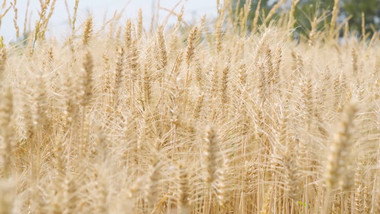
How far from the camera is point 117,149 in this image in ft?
4.38

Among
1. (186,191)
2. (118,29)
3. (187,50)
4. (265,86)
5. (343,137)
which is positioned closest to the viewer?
(343,137)

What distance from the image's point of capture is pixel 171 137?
158 cm

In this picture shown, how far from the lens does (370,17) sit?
57.3ft

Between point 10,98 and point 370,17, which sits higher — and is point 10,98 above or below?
below

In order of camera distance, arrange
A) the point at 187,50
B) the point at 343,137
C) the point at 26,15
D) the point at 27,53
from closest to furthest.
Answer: the point at 343,137 < the point at 187,50 < the point at 27,53 < the point at 26,15

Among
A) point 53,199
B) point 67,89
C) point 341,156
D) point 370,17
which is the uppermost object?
point 370,17

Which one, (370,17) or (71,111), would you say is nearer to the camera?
(71,111)

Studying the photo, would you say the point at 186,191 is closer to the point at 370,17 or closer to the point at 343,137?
the point at 343,137

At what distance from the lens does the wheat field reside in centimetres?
104

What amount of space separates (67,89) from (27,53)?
88 centimetres

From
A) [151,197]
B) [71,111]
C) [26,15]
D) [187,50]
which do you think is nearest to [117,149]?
[71,111]

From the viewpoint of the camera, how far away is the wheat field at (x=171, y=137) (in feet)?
3.42

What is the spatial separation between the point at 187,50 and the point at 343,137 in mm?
1047

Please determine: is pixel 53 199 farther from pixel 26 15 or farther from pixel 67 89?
pixel 26 15
